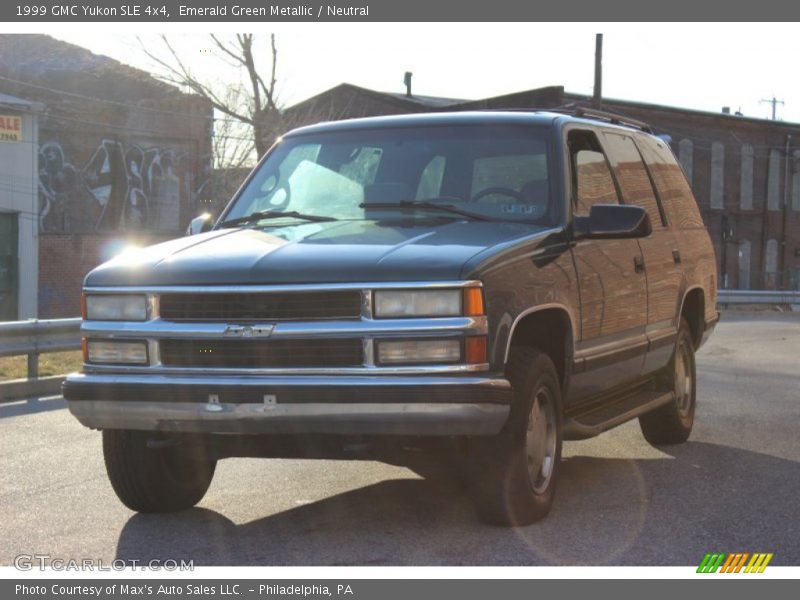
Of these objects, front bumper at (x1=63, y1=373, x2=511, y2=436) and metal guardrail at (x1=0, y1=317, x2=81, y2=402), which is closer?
front bumper at (x1=63, y1=373, x2=511, y2=436)

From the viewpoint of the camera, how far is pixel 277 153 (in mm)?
7246

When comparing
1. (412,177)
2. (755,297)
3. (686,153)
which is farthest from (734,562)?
(686,153)

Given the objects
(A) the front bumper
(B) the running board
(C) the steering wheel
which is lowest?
(B) the running board

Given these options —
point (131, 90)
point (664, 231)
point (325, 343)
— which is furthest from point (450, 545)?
point (131, 90)

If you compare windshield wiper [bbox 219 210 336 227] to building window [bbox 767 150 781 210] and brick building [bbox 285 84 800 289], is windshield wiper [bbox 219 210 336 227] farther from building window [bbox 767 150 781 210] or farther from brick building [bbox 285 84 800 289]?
building window [bbox 767 150 781 210]

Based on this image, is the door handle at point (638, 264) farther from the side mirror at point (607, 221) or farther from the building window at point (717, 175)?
the building window at point (717, 175)

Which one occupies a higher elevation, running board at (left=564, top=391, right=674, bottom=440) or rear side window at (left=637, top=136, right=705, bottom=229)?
rear side window at (left=637, top=136, right=705, bottom=229)

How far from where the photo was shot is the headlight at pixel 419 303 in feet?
16.7

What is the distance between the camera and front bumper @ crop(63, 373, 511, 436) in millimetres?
5023

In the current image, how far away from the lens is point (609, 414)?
6.86 m

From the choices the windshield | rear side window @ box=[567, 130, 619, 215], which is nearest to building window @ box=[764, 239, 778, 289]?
rear side window @ box=[567, 130, 619, 215]

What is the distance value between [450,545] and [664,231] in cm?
359

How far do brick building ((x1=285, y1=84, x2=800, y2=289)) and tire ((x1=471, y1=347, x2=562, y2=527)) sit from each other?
43.9 m

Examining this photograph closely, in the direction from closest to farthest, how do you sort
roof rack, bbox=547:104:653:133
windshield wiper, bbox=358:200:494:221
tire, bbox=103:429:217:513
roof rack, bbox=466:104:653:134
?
tire, bbox=103:429:217:513 → windshield wiper, bbox=358:200:494:221 → roof rack, bbox=466:104:653:134 → roof rack, bbox=547:104:653:133
